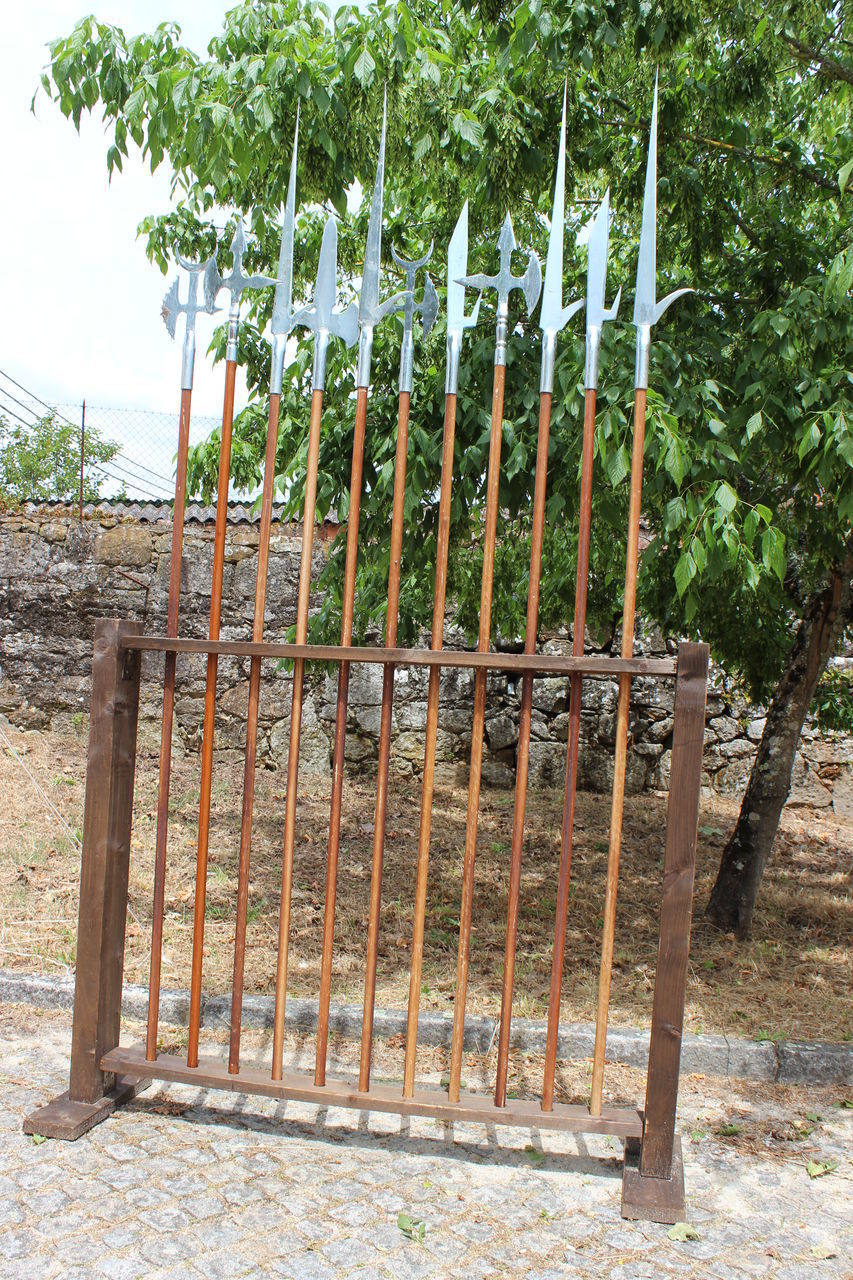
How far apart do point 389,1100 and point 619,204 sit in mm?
3780

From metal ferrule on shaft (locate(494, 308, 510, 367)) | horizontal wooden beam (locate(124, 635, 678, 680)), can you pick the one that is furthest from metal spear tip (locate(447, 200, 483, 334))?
horizontal wooden beam (locate(124, 635, 678, 680))

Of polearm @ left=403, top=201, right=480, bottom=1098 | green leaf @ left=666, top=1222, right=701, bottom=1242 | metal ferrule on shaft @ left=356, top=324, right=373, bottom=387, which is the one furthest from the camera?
metal ferrule on shaft @ left=356, top=324, right=373, bottom=387

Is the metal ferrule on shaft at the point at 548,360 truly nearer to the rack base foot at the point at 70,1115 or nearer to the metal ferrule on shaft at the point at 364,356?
the metal ferrule on shaft at the point at 364,356

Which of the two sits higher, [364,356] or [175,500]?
[364,356]

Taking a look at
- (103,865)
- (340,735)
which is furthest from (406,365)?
(103,865)

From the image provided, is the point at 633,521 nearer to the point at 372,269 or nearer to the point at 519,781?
the point at 519,781

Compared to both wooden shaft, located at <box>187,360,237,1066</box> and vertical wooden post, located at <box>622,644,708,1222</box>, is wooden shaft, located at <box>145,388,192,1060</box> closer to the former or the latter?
wooden shaft, located at <box>187,360,237,1066</box>

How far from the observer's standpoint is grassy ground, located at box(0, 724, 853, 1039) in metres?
4.09

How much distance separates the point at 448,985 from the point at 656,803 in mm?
3747

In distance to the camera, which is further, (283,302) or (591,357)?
(283,302)

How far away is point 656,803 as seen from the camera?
7496 mm

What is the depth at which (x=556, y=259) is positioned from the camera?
2.69 metres

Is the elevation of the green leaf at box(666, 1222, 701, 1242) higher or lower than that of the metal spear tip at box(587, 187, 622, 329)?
lower

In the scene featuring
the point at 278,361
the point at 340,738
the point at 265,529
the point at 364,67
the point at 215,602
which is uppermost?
the point at 364,67
